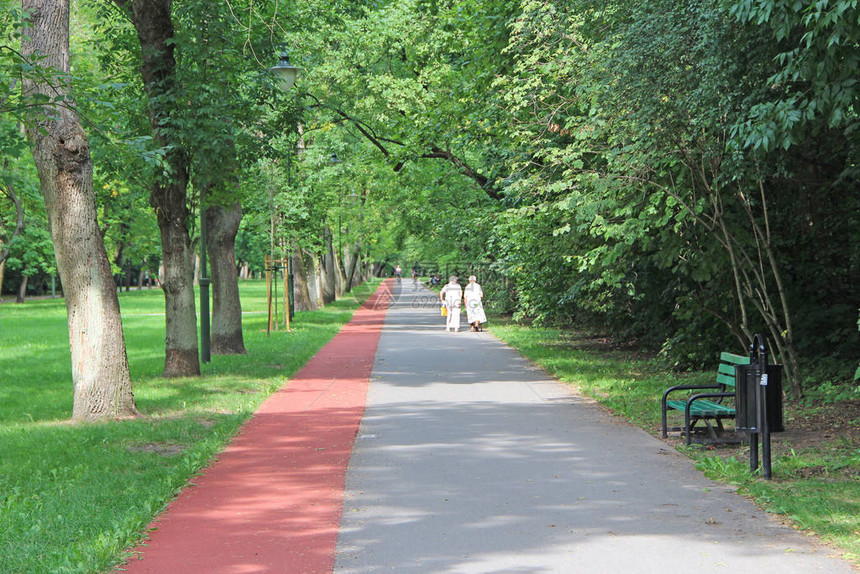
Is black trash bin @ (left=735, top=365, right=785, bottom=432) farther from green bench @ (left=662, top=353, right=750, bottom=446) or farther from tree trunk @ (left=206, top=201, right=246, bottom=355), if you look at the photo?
tree trunk @ (left=206, top=201, right=246, bottom=355)

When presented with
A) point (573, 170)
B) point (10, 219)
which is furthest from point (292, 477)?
point (10, 219)

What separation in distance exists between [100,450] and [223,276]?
10.3 meters

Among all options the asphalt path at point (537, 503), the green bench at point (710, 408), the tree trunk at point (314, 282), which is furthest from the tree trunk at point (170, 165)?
the tree trunk at point (314, 282)

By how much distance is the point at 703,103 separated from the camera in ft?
33.9

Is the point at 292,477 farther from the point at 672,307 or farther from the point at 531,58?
the point at 672,307

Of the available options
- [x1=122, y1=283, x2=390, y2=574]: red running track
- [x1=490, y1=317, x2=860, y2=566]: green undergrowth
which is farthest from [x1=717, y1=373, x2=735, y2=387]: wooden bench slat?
[x1=122, y1=283, x2=390, y2=574]: red running track

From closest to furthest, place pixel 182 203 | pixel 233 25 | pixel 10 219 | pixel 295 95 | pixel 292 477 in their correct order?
pixel 292 477, pixel 182 203, pixel 233 25, pixel 295 95, pixel 10 219

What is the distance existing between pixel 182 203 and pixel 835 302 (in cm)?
1010

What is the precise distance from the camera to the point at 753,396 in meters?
7.99

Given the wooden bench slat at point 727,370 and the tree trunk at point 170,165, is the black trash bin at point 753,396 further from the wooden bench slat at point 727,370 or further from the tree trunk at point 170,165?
the tree trunk at point 170,165

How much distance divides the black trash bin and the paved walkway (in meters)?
0.61

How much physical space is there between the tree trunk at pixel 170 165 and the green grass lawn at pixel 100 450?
109cm

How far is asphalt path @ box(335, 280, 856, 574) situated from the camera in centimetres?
579

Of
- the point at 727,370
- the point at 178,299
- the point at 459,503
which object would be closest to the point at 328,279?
the point at 178,299
